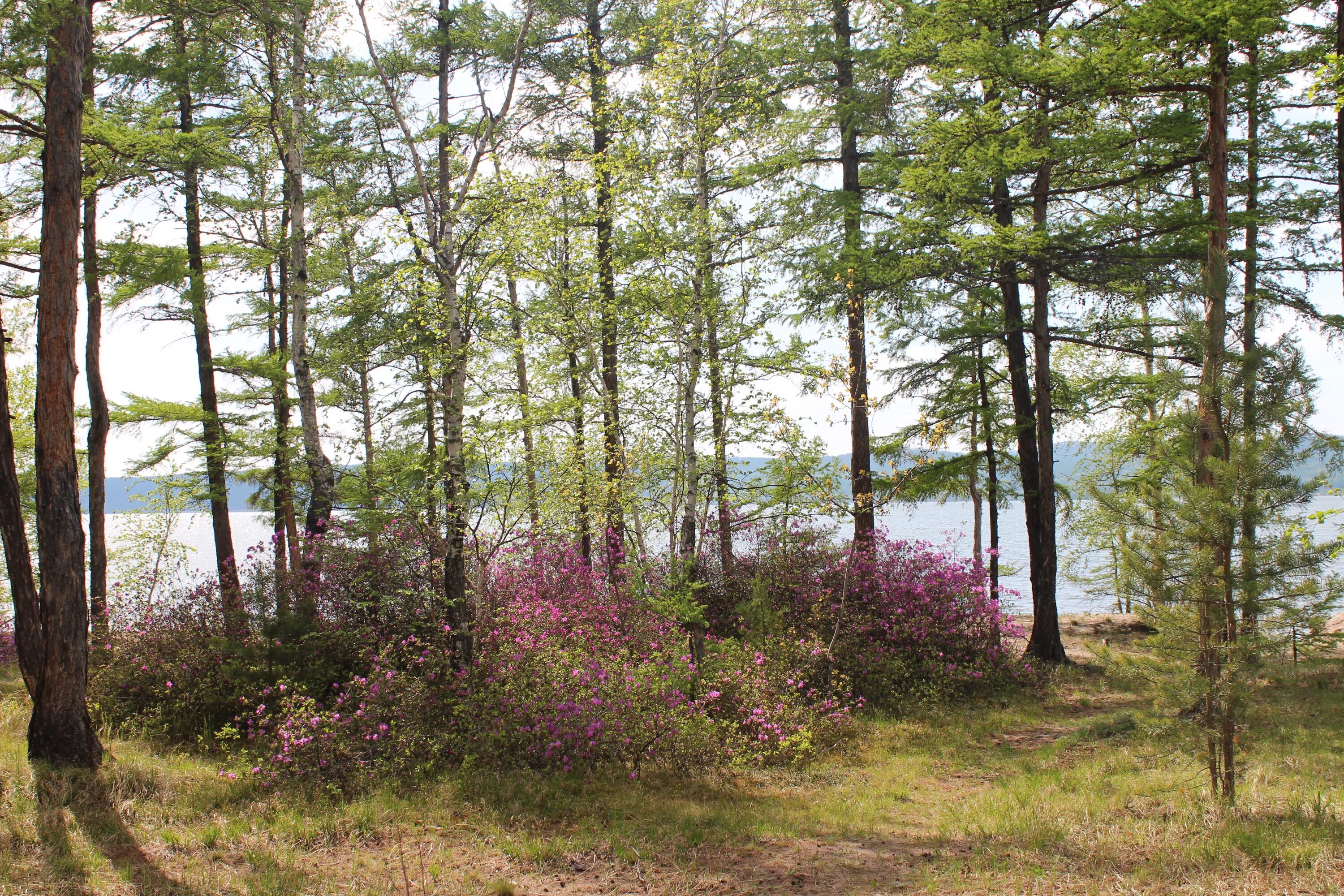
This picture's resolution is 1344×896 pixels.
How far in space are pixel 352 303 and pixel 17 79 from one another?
7.14 metres

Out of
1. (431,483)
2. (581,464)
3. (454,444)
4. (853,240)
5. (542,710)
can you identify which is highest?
(853,240)

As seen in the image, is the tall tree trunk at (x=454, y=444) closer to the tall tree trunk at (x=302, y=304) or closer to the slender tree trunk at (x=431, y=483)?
the slender tree trunk at (x=431, y=483)

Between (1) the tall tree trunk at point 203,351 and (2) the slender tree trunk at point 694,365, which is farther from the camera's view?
(1) the tall tree trunk at point 203,351

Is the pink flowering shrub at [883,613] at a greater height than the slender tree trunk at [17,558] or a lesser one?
lesser

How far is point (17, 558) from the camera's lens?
6.80m

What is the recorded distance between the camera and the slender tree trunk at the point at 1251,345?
5500 millimetres

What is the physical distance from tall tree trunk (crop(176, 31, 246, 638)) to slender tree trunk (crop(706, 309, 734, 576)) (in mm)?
8016

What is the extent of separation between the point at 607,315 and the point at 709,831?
6603 millimetres

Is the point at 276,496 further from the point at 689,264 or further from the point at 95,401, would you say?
the point at 689,264

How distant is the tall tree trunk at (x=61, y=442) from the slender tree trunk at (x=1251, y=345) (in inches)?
366

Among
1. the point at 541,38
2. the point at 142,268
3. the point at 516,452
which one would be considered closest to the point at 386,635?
the point at 516,452

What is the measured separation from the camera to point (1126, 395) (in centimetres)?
1283

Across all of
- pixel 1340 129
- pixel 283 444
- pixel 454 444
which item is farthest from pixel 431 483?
pixel 1340 129

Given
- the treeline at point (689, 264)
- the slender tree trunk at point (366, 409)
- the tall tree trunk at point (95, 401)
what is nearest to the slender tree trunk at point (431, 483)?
the treeline at point (689, 264)
